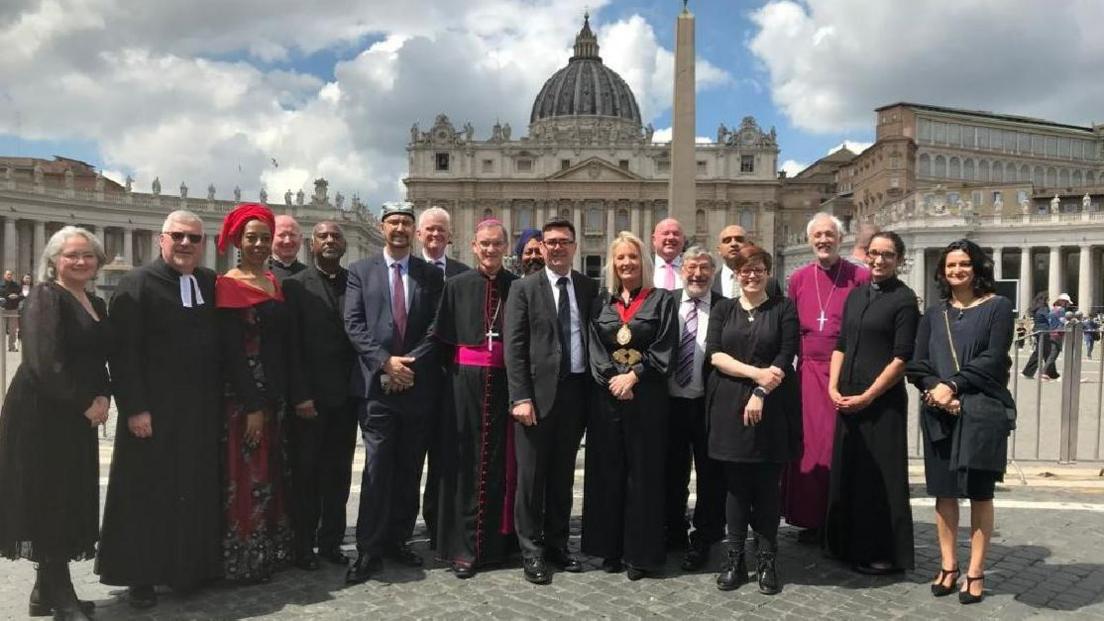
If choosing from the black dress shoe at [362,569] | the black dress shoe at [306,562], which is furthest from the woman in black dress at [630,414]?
the black dress shoe at [306,562]

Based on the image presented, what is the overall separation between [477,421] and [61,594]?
244 cm

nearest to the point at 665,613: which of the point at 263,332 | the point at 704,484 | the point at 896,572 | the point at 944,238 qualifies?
the point at 704,484

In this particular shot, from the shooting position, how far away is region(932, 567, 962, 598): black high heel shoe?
4.69 meters

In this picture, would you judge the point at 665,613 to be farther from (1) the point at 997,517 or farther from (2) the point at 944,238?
(2) the point at 944,238

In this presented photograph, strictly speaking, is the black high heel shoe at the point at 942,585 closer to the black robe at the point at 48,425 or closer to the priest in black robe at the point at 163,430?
the priest in black robe at the point at 163,430

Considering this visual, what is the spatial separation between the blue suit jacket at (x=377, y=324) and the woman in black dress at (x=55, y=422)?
4.64ft

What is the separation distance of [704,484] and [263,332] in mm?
2972

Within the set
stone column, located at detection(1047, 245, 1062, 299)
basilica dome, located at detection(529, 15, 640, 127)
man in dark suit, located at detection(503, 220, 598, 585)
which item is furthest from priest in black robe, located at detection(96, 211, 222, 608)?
basilica dome, located at detection(529, 15, 640, 127)

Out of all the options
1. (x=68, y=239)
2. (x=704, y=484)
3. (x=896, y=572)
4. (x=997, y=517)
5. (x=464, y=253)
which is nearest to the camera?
(x=68, y=239)

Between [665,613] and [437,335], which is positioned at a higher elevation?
[437,335]

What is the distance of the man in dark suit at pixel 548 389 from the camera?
4.91 meters

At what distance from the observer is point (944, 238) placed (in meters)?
49.8

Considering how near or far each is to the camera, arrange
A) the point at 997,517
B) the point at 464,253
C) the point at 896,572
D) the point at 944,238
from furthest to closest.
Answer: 1. the point at 464,253
2. the point at 944,238
3. the point at 997,517
4. the point at 896,572

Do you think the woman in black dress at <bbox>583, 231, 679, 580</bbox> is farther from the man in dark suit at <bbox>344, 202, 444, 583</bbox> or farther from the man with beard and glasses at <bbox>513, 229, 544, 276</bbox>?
the man in dark suit at <bbox>344, 202, 444, 583</bbox>
